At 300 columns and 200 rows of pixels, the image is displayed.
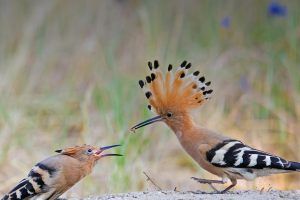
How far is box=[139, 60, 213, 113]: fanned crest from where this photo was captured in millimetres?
5648

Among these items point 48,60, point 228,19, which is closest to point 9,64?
point 48,60

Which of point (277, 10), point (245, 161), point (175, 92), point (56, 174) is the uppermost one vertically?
point (277, 10)

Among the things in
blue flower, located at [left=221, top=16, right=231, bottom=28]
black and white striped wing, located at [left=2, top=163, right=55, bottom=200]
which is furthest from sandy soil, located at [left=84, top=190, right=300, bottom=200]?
blue flower, located at [left=221, top=16, right=231, bottom=28]

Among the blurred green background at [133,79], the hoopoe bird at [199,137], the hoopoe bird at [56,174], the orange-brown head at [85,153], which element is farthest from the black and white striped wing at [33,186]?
the blurred green background at [133,79]

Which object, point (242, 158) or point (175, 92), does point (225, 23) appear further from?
point (242, 158)

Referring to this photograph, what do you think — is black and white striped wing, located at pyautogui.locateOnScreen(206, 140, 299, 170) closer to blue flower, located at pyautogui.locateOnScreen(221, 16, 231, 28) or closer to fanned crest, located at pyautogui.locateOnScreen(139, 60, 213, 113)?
fanned crest, located at pyautogui.locateOnScreen(139, 60, 213, 113)

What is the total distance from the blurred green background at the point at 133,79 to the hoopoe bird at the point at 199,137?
1154 mm

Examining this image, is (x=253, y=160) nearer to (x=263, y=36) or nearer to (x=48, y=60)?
(x=263, y=36)

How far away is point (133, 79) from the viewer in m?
9.07

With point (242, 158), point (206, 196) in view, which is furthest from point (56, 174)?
point (242, 158)

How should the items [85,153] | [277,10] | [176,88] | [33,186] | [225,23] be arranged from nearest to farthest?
1. [33,186]
2. [85,153]
3. [176,88]
4. [277,10]
5. [225,23]

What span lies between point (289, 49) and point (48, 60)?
2636mm

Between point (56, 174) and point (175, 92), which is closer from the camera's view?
point (56, 174)

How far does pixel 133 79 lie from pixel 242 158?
153 inches
